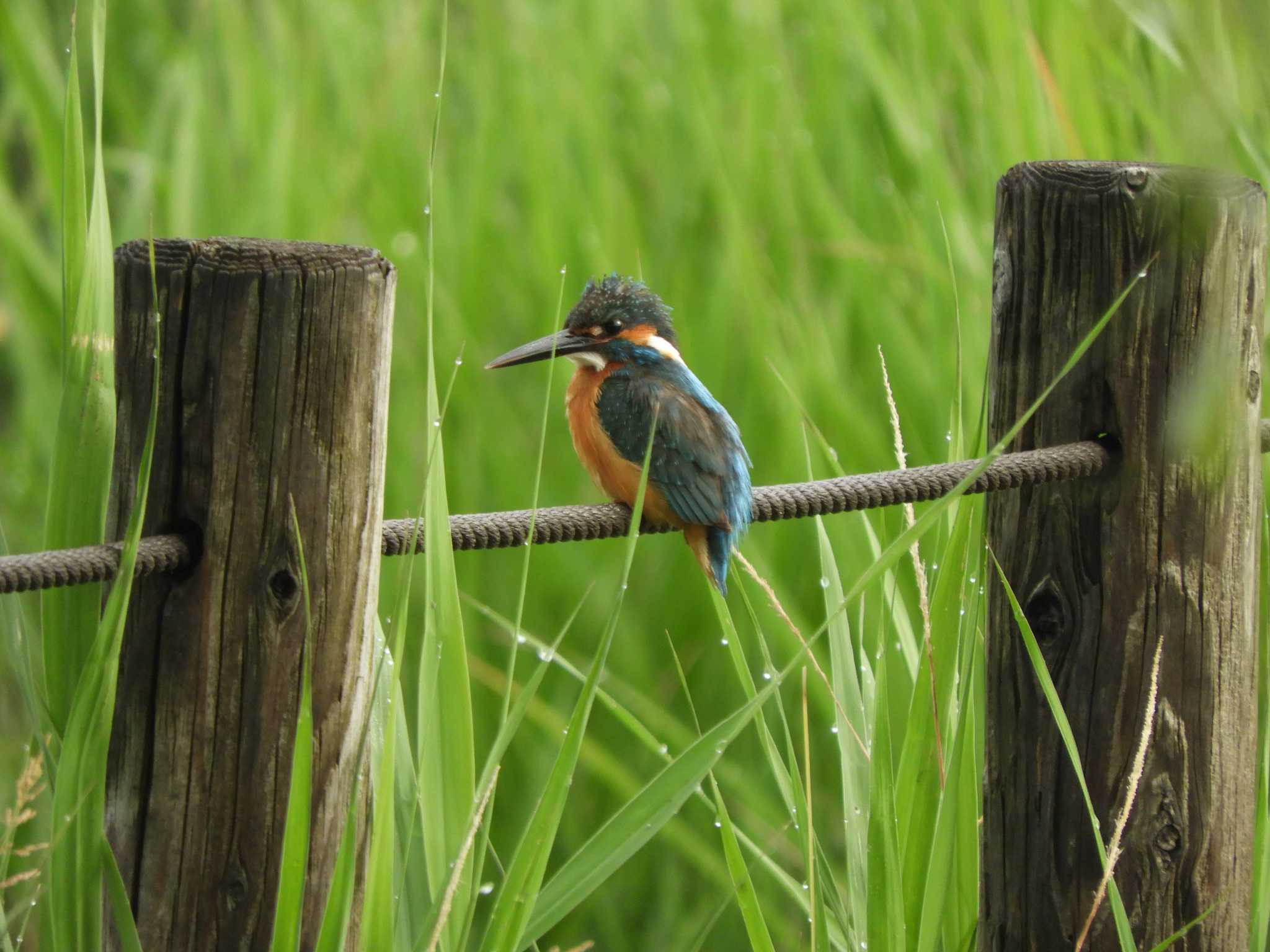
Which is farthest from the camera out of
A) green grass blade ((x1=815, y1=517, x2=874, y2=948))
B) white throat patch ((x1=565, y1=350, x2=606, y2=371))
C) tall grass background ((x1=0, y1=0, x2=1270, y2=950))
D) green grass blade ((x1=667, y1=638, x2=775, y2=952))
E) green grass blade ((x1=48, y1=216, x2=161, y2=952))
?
tall grass background ((x1=0, y1=0, x2=1270, y2=950))

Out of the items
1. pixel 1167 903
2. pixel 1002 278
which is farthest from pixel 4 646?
pixel 1167 903

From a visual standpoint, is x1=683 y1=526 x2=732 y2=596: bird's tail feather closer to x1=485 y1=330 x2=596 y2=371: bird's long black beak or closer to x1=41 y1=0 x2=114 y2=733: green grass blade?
x1=485 y1=330 x2=596 y2=371: bird's long black beak

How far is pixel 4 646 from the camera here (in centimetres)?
110

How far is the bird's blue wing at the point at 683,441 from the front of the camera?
6.12 feet

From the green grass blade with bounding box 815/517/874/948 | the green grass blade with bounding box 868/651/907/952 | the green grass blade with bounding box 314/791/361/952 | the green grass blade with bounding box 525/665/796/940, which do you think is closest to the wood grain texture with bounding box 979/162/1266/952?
the green grass blade with bounding box 815/517/874/948

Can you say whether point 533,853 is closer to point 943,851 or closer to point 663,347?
point 943,851

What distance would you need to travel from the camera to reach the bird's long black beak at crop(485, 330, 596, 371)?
1948 millimetres

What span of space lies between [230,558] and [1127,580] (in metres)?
0.93

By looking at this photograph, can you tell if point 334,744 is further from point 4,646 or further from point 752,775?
point 752,775

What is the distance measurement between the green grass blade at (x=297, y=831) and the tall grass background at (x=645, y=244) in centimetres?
115

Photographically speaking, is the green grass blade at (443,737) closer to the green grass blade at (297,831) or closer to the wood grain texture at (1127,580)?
the green grass blade at (297,831)

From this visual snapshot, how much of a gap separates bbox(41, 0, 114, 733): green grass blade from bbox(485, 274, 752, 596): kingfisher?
723 millimetres

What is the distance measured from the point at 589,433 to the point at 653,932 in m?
0.99

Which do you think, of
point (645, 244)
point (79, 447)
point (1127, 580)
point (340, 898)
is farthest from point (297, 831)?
point (645, 244)
